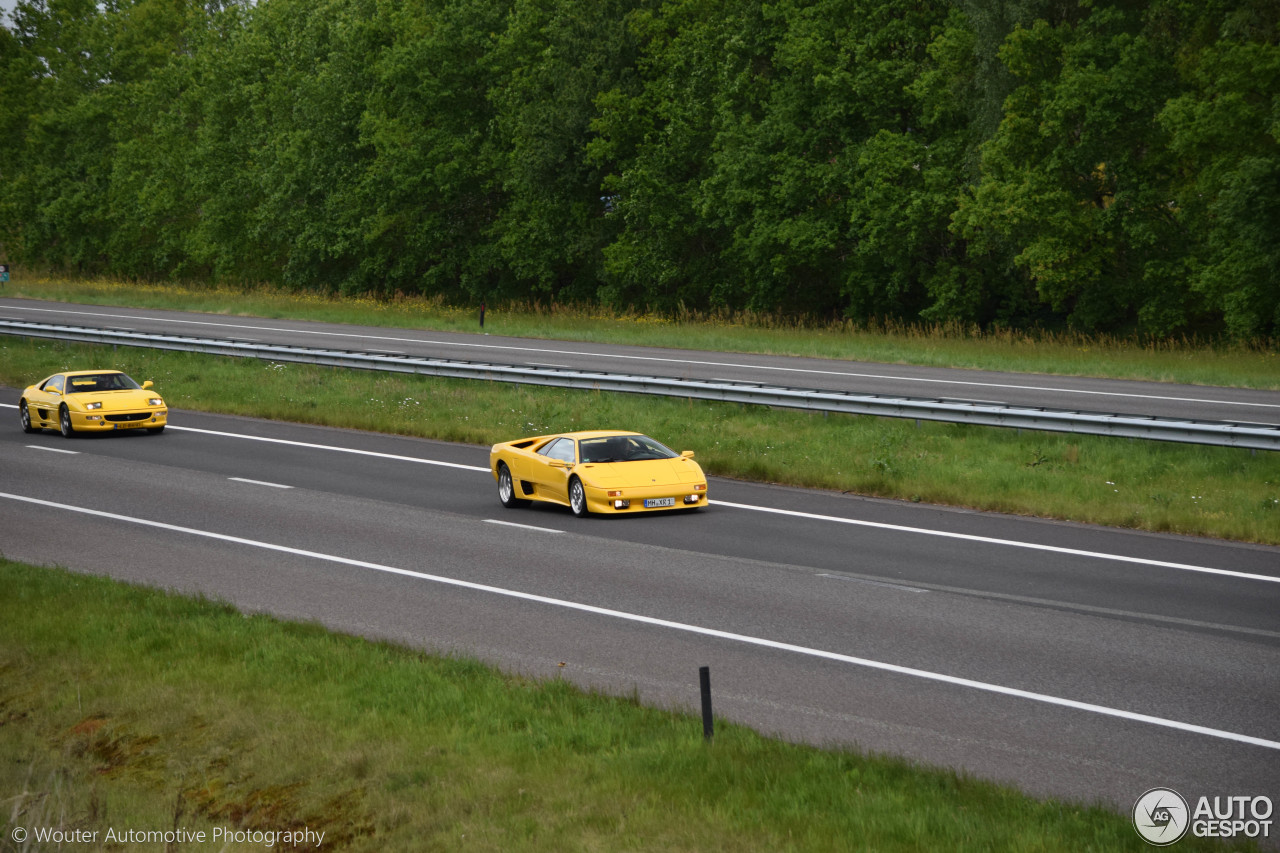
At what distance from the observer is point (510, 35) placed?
198 ft

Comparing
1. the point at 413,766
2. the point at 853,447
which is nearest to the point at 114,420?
the point at 853,447

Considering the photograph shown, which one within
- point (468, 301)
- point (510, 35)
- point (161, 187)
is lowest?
point (468, 301)

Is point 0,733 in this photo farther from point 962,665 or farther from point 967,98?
point 967,98

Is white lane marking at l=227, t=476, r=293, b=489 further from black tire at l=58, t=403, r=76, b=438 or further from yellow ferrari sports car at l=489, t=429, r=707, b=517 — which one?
black tire at l=58, t=403, r=76, b=438

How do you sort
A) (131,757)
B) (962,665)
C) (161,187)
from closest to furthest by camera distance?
(131,757)
(962,665)
(161,187)

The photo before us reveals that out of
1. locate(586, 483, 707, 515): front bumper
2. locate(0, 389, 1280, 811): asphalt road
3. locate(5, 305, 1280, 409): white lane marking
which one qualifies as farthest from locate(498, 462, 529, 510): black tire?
locate(5, 305, 1280, 409): white lane marking

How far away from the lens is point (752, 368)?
35031 millimetres

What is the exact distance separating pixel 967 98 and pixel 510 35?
24.3 m

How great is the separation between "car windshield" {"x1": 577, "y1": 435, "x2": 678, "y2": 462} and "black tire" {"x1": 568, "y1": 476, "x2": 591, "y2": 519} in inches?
16.8

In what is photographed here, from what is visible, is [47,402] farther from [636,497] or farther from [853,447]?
[853,447]

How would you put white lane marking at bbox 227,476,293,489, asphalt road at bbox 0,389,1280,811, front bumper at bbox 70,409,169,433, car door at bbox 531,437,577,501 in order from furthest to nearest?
1. front bumper at bbox 70,409,169,433
2. white lane marking at bbox 227,476,293,489
3. car door at bbox 531,437,577,501
4. asphalt road at bbox 0,389,1280,811

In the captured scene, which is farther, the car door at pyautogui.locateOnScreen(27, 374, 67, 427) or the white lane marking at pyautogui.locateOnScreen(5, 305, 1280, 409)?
the white lane marking at pyautogui.locateOnScreen(5, 305, 1280, 409)

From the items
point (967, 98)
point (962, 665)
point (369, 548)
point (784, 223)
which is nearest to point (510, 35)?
point (784, 223)

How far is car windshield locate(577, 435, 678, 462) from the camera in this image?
18.8 metres
